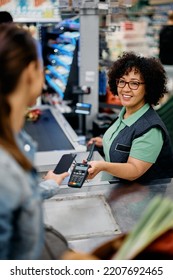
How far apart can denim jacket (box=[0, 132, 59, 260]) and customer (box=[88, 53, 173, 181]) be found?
42.0 inches

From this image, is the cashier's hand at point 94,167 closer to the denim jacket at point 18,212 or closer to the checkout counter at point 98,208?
the checkout counter at point 98,208

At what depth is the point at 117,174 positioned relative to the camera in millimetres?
2145

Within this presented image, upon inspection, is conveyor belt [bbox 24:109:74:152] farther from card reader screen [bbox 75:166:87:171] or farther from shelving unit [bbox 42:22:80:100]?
card reader screen [bbox 75:166:87:171]

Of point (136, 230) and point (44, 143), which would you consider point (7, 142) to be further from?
point (44, 143)

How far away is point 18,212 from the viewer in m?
0.97

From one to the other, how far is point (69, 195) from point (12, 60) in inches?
48.5

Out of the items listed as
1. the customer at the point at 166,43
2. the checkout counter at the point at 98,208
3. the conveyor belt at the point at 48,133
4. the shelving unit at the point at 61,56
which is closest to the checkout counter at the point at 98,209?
the checkout counter at the point at 98,208

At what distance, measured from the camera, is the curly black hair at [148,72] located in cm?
229

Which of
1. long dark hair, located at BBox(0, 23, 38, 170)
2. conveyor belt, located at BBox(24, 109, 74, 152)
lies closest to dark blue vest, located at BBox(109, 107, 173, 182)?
conveyor belt, located at BBox(24, 109, 74, 152)

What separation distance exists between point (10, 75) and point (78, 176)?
3.57 feet

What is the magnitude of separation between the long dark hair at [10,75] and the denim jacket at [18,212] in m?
0.02

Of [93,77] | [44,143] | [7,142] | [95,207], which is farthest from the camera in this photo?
[93,77]

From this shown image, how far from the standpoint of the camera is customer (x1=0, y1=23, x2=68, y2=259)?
0.93 m
